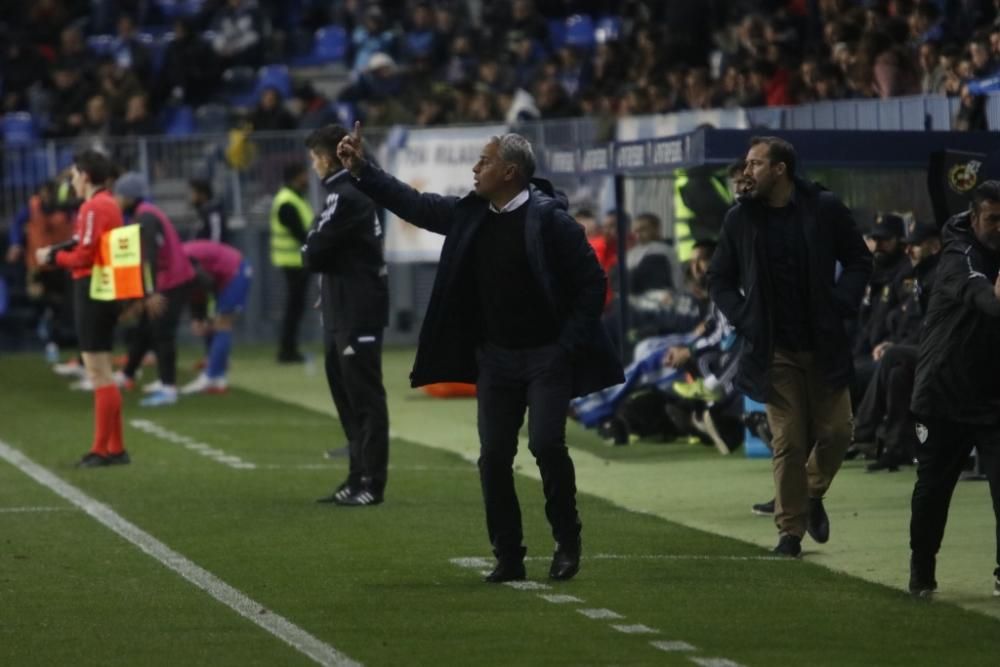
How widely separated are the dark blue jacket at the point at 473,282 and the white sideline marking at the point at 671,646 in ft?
5.72

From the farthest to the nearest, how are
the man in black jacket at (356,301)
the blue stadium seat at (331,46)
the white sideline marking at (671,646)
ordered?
1. the blue stadium seat at (331,46)
2. the man in black jacket at (356,301)
3. the white sideline marking at (671,646)

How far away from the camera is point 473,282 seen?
1013 centimetres

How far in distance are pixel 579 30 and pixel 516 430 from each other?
833 inches

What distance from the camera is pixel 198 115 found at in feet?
103

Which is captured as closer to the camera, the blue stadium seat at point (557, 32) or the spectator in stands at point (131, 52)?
the blue stadium seat at point (557, 32)

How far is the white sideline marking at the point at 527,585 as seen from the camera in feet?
32.7

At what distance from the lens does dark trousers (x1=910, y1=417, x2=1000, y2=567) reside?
9.52 m

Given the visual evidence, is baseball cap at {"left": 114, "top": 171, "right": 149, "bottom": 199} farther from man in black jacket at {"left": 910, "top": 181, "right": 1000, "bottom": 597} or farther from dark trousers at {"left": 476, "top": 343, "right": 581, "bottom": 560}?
man in black jacket at {"left": 910, "top": 181, "right": 1000, "bottom": 597}

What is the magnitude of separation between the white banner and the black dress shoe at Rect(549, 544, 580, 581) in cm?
1483

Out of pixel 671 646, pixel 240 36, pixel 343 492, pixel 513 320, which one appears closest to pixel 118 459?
pixel 343 492

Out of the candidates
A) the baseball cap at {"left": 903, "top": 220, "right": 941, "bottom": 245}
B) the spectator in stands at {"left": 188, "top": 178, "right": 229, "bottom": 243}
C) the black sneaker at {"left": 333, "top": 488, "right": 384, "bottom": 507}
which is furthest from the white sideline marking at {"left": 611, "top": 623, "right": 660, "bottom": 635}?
the spectator in stands at {"left": 188, "top": 178, "right": 229, "bottom": 243}

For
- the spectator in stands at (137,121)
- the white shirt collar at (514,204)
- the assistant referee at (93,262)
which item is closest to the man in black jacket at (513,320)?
the white shirt collar at (514,204)

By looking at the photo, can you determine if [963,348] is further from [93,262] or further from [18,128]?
[18,128]

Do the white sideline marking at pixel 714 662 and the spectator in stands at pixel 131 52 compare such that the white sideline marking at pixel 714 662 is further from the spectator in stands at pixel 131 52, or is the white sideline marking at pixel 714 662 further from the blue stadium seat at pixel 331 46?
the blue stadium seat at pixel 331 46
